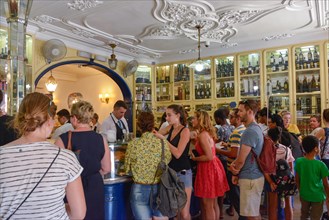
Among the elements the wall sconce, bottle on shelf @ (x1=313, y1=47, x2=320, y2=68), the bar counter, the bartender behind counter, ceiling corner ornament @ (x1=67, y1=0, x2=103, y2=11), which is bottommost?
the bar counter

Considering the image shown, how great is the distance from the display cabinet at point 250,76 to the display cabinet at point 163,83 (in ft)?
6.85

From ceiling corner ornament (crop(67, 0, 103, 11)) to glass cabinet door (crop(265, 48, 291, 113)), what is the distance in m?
4.13

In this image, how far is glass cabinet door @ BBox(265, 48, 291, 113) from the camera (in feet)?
21.2

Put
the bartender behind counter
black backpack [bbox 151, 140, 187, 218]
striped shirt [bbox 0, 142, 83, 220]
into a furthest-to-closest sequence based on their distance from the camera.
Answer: the bartender behind counter → black backpack [bbox 151, 140, 187, 218] → striped shirt [bbox 0, 142, 83, 220]

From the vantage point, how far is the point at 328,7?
15.5 ft

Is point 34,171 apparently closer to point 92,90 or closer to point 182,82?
point 182,82

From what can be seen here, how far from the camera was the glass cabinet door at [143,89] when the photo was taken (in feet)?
25.8

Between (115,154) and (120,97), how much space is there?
6229 mm

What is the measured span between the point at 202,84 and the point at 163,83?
1195 mm

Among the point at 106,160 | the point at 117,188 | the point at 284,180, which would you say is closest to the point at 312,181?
the point at 284,180

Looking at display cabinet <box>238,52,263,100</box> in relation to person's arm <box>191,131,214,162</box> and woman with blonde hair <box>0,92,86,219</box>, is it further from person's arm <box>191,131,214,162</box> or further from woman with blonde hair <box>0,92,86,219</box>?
woman with blonde hair <box>0,92,86,219</box>

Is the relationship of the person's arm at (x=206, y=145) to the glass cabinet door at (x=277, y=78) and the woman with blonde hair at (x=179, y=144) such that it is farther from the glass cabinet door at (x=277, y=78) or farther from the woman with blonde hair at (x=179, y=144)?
the glass cabinet door at (x=277, y=78)

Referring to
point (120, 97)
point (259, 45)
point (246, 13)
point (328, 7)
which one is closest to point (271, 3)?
point (246, 13)

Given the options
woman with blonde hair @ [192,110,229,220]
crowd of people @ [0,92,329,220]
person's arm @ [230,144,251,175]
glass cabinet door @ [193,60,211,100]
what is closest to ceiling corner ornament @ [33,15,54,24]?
crowd of people @ [0,92,329,220]
